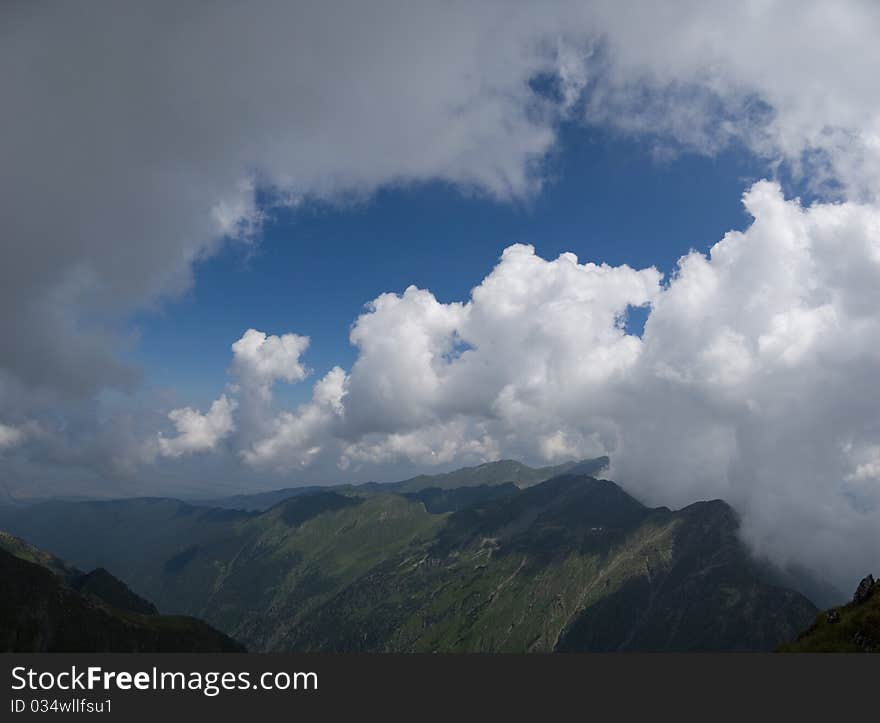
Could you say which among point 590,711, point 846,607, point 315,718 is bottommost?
point 846,607

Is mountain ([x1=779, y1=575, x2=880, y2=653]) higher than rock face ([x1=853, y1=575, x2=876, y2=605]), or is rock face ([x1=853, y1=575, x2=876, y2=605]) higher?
rock face ([x1=853, y1=575, x2=876, y2=605])

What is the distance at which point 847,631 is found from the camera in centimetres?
13850

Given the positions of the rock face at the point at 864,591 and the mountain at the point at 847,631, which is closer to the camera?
the mountain at the point at 847,631

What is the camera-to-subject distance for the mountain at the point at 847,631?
5177 inches

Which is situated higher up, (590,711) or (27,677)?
(27,677)

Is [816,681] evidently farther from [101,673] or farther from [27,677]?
[27,677]

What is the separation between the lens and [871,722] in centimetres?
4769

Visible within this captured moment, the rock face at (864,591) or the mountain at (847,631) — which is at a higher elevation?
the rock face at (864,591)

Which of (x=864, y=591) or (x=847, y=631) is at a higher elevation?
(x=864, y=591)

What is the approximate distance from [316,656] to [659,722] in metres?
31.5

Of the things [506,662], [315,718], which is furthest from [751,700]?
[315,718]

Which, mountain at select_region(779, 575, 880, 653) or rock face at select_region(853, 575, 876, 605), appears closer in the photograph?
mountain at select_region(779, 575, 880, 653)

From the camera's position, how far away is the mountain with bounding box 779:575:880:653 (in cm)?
13150

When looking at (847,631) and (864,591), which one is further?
(864,591)
